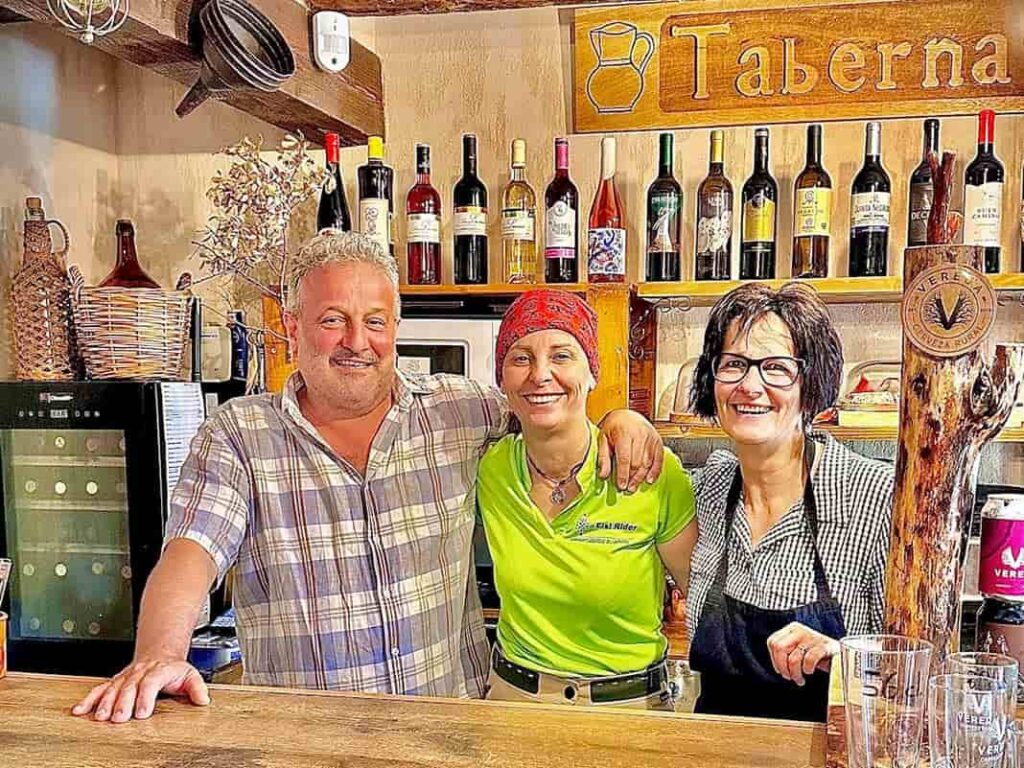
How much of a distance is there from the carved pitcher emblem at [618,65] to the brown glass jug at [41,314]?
1.41 meters

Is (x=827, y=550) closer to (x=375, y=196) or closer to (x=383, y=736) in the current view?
(x=383, y=736)

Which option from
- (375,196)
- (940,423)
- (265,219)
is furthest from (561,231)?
(940,423)

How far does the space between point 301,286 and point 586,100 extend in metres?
1.28

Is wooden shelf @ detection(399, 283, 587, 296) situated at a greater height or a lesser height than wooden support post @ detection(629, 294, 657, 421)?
greater

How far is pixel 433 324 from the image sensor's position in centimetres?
263

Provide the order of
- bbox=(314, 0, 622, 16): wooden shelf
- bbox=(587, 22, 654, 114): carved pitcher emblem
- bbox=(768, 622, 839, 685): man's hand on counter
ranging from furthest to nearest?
bbox=(587, 22, 654, 114): carved pitcher emblem
bbox=(314, 0, 622, 16): wooden shelf
bbox=(768, 622, 839, 685): man's hand on counter

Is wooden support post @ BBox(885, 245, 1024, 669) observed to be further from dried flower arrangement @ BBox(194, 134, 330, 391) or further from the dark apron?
dried flower arrangement @ BBox(194, 134, 330, 391)

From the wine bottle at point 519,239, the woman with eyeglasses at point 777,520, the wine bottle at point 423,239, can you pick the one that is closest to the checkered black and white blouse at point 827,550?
the woman with eyeglasses at point 777,520

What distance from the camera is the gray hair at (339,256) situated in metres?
1.89

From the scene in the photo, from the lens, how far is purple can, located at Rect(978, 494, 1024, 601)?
1.18m

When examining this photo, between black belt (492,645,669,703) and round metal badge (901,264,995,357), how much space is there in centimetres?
81

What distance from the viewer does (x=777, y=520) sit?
5.38 ft

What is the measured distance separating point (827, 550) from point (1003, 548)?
43 cm

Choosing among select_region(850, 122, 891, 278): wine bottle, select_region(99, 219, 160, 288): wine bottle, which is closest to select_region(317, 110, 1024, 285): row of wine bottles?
select_region(850, 122, 891, 278): wine bottle
